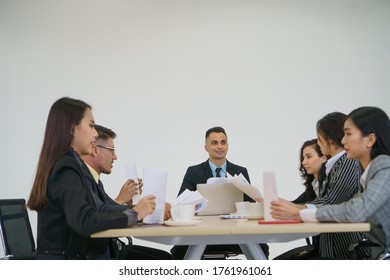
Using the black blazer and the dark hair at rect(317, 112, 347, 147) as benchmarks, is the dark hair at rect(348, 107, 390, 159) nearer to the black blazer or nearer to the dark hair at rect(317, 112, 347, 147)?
the dark hair at rect(317, 112, 347, 147)

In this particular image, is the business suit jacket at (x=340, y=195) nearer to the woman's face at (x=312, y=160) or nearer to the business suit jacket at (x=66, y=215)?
the woman's face at (x=312, y=160)

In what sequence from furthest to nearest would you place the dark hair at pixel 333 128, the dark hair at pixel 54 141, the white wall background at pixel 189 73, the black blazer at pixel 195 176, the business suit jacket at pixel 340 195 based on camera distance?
1. the white wall background at pixel 189 73
2. the black blazer at pixel 195 176
3. the dark hair at pixel 333 128
4. the business suit jacket at pixel 340 195
5. the dark hair at pixel 54 141

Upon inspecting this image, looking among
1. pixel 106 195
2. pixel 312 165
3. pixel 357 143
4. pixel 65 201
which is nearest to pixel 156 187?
pixel 65 201

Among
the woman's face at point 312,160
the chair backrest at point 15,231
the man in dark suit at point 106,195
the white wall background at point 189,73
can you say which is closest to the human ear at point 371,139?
the woman's face at point 312,160

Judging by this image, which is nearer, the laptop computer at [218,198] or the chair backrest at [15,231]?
the chair backrest at [15,231]

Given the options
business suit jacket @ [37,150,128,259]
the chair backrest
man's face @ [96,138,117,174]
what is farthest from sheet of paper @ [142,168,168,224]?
man's face @ [96,138,117,174]

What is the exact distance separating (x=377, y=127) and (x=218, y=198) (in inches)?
55.8

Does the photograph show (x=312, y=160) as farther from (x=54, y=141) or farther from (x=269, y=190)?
(x=54, y=141)

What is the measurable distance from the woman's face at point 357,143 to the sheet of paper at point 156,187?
824 millimetres

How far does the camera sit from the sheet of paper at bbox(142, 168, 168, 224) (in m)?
2.40

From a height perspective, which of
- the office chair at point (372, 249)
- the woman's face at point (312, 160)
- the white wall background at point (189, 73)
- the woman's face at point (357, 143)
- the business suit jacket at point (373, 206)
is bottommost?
the office chair at point (372, 249)

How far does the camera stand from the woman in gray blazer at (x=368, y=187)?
218cm
